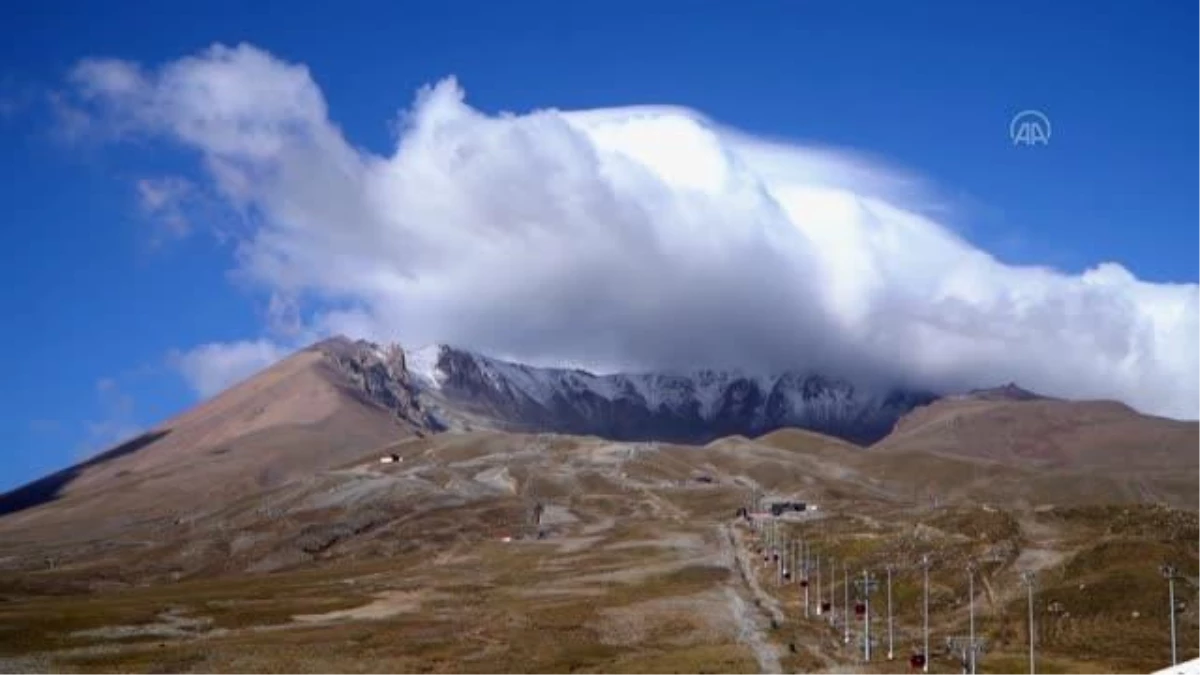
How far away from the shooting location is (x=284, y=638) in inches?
5891

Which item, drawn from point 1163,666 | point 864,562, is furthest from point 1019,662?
point 864,562

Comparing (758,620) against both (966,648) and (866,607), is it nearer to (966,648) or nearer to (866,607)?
(866,607)

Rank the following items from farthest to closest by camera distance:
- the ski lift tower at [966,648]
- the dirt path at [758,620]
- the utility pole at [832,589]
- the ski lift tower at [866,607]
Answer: the utility pole at [832,589], the ski lift tower at [866,607], the dirt path at [758,620], the ski lift tower at [966,648]

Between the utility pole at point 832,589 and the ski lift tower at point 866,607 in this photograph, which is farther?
the utility pole at point 832,589

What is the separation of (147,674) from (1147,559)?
361 ft

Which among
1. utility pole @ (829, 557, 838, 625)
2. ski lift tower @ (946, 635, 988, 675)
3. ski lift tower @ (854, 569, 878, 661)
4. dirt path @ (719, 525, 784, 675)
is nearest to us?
ski lift tower @ (946, 635, 988, 675)

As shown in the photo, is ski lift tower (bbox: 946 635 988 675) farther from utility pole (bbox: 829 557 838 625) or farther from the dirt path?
utility pole (bbox: 829 557 838 625)

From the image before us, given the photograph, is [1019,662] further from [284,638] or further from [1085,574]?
[284,638]

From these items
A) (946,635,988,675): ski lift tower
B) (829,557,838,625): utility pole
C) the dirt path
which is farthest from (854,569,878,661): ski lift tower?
the dirt path

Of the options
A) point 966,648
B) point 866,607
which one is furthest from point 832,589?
point 966,648

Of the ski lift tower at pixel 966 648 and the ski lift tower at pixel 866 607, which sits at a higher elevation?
the ski lift tower at pixel 866 607

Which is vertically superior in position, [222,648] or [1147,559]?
[1147,559]

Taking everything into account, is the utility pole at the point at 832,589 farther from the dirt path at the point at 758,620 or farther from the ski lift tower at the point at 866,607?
the dirt path at the point at 758,620

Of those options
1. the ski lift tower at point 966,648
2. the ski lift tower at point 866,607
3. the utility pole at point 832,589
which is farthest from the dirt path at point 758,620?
the ski lift tower at point 966,648
